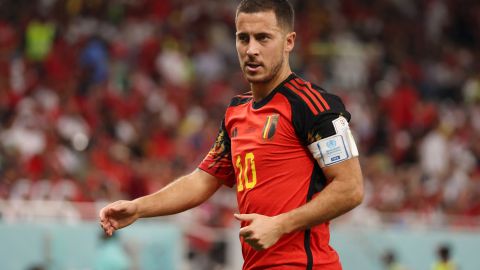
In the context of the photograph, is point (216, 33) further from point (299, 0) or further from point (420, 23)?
point (420, 23)

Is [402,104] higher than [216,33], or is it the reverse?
[216,33]

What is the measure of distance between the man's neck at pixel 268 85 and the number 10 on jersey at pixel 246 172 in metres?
0.31

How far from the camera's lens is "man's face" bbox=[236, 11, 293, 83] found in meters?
5.05

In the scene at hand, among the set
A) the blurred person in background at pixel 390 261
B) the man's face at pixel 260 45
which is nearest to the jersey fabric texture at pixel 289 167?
the man's face at pixel 260 45

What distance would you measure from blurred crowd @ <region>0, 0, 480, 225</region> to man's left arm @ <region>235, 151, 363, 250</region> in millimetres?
8636

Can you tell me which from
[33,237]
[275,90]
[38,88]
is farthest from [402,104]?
[275,90]

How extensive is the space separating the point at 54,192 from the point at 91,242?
768 millimetres

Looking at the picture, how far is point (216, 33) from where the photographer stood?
18.4m

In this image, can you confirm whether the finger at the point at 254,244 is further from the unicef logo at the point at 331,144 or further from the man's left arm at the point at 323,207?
the unicef logo at the point at 331,144

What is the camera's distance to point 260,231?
462 cm

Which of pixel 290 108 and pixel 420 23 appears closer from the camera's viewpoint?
pixel 290 108

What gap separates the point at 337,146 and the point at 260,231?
55 cm

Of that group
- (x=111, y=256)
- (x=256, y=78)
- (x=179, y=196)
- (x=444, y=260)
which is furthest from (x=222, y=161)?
(x=444, y=260)

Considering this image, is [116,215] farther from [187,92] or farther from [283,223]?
[187,92]
